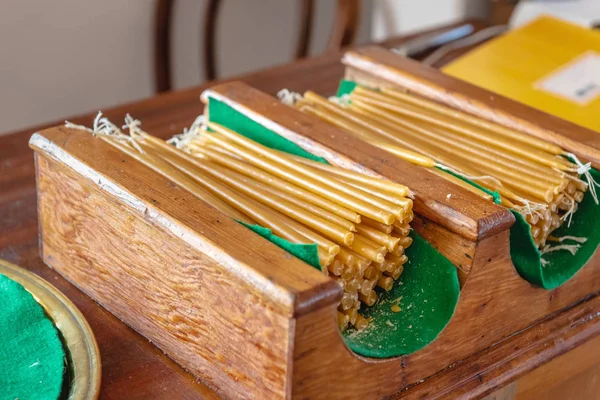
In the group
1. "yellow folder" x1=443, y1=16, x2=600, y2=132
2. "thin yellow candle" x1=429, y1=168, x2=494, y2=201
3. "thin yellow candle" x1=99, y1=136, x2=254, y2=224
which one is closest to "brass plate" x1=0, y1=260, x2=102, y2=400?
"thin yellow candle" x1=99, y1=136, x2=254, y2=224

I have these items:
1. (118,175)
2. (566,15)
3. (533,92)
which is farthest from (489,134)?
(566,15)

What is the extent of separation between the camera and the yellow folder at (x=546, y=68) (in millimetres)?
1206

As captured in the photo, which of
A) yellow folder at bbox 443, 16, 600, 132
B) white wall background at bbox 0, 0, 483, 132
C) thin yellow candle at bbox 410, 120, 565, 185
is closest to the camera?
thin yellow candle at bbox 410, 120, 565, 185

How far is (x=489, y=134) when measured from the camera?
0.96 m

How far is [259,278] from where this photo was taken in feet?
2.09

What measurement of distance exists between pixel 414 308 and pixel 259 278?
19cm

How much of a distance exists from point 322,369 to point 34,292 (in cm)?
33

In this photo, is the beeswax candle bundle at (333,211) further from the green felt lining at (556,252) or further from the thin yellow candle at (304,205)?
the green felt lining at (556,252)

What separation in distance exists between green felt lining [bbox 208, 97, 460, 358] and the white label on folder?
1.82ft

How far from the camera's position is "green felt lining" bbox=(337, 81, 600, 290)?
0.80 m

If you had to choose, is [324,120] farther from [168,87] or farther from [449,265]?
[168,87]

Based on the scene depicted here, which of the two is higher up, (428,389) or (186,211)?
(186,211)

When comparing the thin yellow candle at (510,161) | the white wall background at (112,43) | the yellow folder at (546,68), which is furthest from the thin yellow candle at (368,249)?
the white wall background at (112,43)

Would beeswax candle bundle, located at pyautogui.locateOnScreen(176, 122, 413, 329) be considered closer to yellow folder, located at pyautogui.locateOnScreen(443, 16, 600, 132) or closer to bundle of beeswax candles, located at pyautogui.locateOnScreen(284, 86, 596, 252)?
bundle of beeswax candles, located at pyautogui.locateOnScreen(284, 86, 596, 252)
